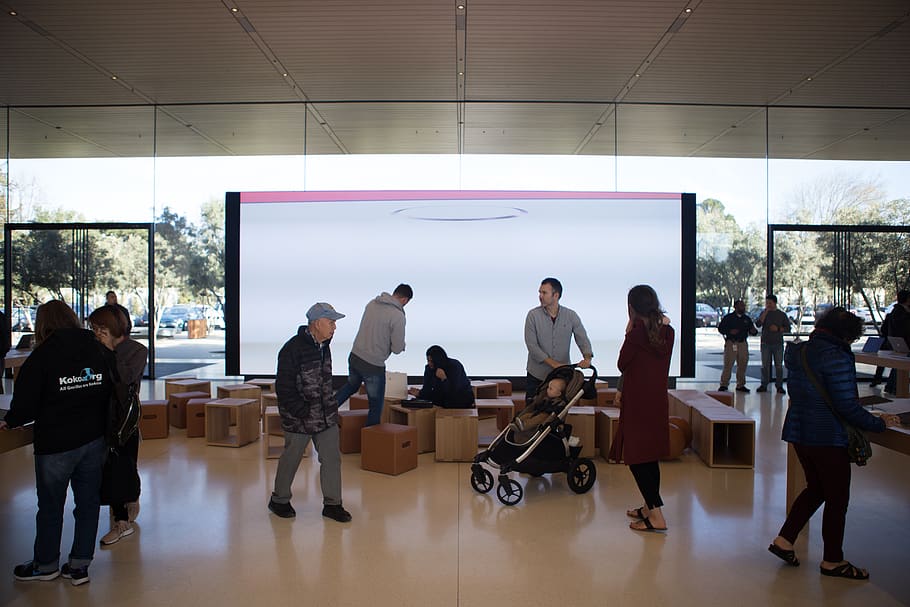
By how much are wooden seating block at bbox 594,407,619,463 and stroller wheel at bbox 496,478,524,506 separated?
1.32 metres

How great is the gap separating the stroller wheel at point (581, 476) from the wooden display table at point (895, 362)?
358 centimetres

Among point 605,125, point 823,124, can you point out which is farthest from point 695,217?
point 823,124

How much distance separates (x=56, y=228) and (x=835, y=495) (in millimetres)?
11887

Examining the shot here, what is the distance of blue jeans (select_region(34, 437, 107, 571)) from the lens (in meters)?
2.98

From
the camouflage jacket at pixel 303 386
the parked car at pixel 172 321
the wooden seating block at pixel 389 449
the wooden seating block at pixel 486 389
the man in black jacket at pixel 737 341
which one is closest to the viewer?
the camouflage jacket at pixel 303 386

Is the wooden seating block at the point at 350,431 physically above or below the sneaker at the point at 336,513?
above

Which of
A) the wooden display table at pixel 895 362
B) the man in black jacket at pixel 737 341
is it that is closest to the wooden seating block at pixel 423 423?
the wooden display table at pixel 895 362

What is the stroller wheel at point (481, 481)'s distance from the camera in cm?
456

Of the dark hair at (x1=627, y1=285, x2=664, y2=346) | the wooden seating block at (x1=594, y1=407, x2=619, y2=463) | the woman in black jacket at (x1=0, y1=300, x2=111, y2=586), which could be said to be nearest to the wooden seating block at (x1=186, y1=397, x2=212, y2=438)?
the woman in black jacket at (x1=0, y1=300, x2=111, y2=586)

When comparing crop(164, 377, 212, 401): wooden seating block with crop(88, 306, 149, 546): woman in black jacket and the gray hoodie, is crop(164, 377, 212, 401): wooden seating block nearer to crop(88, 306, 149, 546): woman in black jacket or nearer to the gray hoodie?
the gray hoodie

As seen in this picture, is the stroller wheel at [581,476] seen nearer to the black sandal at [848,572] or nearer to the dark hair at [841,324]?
the black sandal at [848,572]

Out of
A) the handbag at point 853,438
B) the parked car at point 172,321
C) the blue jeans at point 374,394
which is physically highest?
the parked car at point 172,321

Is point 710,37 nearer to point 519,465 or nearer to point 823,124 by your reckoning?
point 823,124

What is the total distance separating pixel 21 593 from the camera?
9.78 feet
